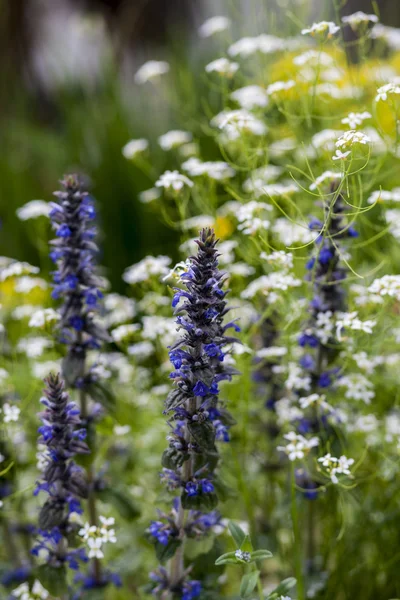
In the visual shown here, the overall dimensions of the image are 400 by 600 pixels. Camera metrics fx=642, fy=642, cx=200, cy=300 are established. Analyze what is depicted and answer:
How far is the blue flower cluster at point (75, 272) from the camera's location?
79.1 inches

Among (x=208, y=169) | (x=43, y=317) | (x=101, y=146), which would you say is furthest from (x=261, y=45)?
(x=101, y=146)

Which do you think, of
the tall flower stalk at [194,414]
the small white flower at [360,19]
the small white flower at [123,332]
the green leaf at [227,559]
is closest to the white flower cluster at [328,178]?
the tall flower stalk at [194,414]

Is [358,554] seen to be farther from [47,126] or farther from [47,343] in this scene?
[47,126]

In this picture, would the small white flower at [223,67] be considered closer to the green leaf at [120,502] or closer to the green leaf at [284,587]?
the green leaf at [120,502]

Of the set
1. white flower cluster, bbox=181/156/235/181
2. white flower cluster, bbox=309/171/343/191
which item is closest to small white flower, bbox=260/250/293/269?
white flower cluster, bbox=309/171/343/191

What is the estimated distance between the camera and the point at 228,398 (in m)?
2.45

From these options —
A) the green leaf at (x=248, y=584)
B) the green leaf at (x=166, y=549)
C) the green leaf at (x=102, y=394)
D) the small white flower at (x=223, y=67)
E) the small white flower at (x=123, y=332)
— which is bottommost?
the green leaf at (x=166, y=549)

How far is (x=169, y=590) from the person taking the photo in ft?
6.51

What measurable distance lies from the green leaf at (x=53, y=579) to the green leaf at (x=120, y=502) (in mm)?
310

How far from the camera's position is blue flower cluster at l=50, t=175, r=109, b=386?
6.59 feet

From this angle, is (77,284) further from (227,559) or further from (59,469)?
(227,559)

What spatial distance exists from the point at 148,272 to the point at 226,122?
2.04ft

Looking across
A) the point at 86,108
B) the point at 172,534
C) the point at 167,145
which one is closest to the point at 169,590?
the point at 172,534

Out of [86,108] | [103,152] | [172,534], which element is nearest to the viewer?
[172,534]
